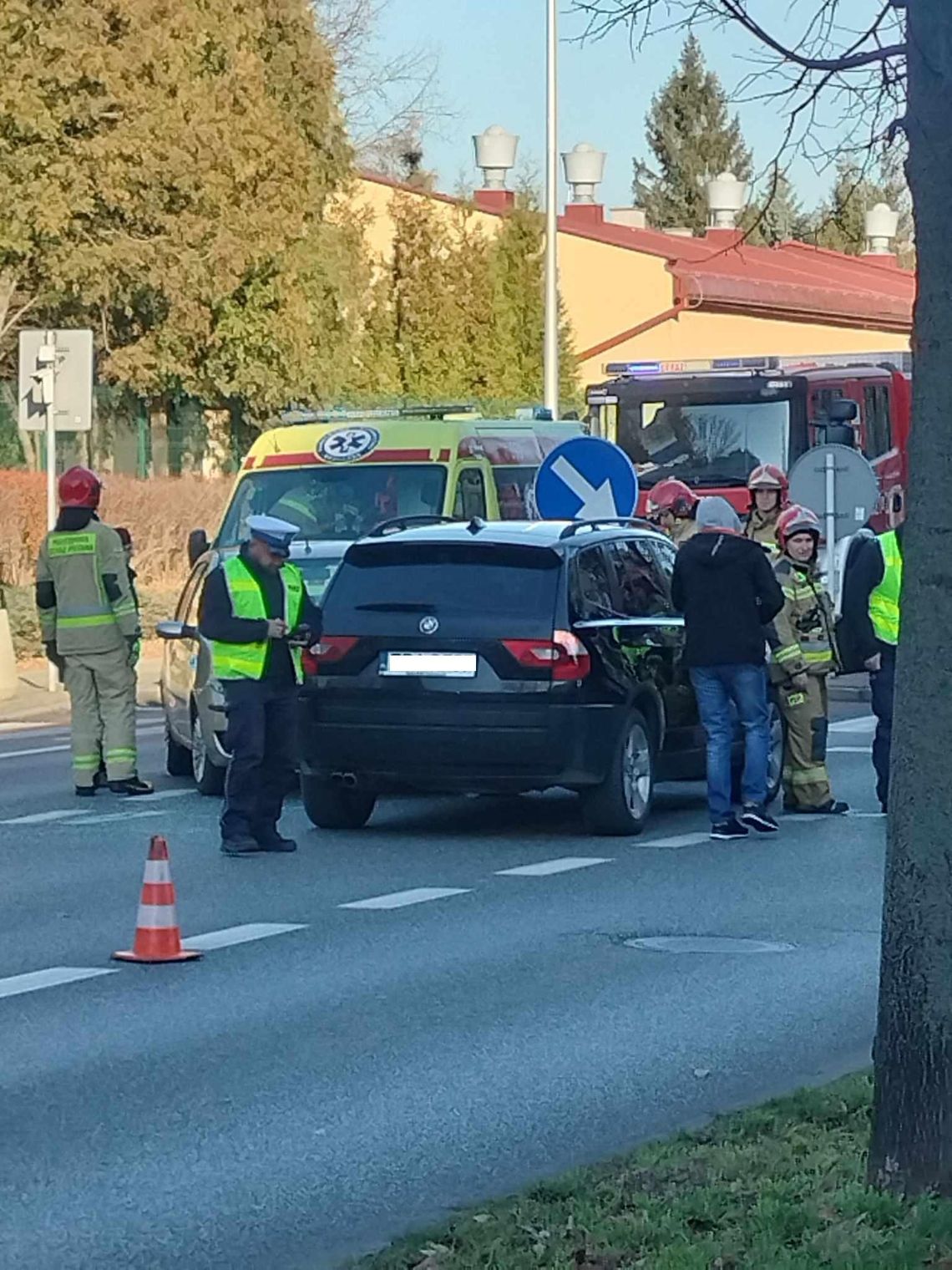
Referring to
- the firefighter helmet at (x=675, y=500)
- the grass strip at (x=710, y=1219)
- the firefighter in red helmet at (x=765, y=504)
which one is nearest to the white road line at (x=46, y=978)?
the grass strip at (x=710, y=1219)

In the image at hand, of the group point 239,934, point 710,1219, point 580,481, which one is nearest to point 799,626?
point 580,481

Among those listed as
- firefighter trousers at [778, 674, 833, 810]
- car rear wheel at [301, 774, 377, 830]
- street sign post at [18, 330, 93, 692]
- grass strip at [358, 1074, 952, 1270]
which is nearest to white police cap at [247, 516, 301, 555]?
car rear wheel at [301, 774, 377, 830]

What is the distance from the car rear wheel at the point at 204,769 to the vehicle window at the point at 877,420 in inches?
480

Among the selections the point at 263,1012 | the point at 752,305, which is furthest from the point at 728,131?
the point at 263,1012

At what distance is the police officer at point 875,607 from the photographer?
1399 cm

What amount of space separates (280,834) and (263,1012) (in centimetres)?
488

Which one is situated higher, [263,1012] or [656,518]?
[656,518]

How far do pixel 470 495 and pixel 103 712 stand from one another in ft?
11.7

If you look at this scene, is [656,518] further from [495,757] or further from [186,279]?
[186,279]

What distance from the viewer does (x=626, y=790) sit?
13562 millimetres

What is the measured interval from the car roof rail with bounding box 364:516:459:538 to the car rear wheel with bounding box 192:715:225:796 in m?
1.54

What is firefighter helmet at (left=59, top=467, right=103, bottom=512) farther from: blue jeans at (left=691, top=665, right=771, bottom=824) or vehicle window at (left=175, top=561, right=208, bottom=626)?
blue jeans at (left=691, top=665, right=771, bottom=824)

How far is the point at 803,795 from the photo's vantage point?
14.7 meters

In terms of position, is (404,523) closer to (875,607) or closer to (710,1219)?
(875,607)
